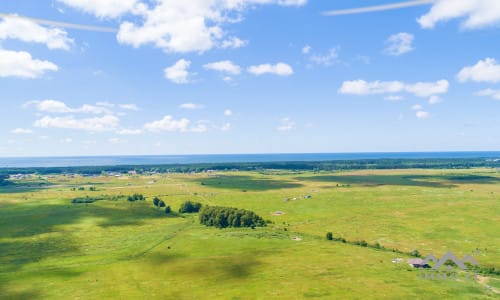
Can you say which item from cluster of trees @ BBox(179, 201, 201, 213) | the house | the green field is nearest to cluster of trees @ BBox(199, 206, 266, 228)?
the green field

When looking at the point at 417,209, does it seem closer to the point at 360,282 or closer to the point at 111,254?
the point at 360,282

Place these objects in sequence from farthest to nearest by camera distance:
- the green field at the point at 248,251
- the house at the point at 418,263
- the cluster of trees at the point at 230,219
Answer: the cluster of trees at the point at 230,219
the house at the point at 418,263
the green field at the point at 248,251

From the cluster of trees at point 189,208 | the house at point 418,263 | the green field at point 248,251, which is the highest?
the cluster of trees at point 189,208

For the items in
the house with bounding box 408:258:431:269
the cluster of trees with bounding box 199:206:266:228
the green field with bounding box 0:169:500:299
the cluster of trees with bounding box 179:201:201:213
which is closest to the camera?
the green field with bounding box 0:169:500:299

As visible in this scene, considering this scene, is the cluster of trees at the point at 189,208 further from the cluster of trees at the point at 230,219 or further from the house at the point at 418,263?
the house at the point at 418,263

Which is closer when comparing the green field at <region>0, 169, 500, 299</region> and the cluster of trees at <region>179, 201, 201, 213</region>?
the green field at <region>0, 169, 500, 299</region>

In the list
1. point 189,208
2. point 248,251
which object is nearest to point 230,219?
point 248,251

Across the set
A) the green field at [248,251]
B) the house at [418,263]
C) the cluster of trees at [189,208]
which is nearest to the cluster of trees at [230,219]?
the green field at [248,251]

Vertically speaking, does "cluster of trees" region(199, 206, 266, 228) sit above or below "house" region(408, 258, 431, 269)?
above

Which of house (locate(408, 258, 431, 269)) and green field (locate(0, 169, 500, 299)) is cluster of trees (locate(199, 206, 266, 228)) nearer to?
green field (locate(0, 169, 500, 299))
